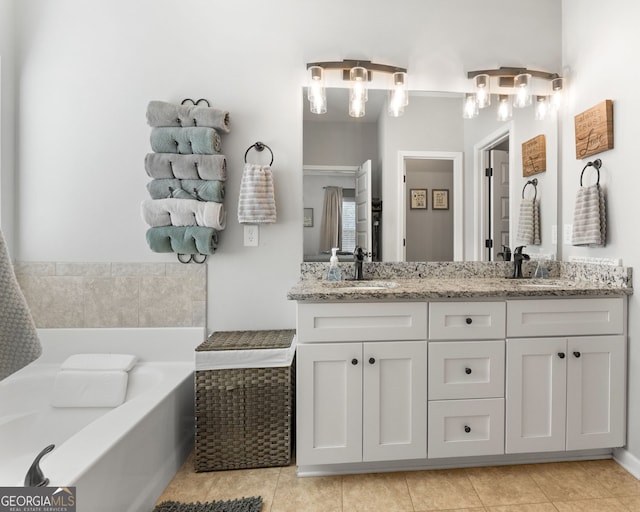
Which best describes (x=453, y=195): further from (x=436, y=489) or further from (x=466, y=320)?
(x=436, y=489)

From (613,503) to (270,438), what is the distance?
1.52 metres

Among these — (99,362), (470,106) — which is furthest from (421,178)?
(99,362)

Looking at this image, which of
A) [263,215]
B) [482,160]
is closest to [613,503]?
[482,160]

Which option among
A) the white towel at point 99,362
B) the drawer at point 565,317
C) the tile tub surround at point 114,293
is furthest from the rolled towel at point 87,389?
the drawer at point 565,317

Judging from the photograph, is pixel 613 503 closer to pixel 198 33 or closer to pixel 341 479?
pixel 341 479

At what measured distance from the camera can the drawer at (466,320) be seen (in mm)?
1581

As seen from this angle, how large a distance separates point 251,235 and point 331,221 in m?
0.49

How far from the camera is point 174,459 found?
5.43 ft

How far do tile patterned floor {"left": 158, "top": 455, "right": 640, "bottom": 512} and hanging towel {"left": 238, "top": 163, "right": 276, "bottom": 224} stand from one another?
4.24 feet

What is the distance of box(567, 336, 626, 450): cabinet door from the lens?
1640mm

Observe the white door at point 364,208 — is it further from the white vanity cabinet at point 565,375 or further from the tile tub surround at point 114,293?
the tile tub surround at point 114,293

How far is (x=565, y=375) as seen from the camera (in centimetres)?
163

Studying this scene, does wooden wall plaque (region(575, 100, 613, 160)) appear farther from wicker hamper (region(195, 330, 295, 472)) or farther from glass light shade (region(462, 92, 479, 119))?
wicker hamper (region(195, 330, 295, 472))

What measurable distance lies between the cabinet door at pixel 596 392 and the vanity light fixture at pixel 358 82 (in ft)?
5.21
